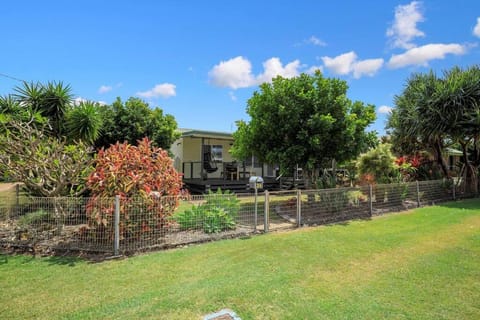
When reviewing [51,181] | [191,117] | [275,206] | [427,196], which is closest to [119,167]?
[51,181]

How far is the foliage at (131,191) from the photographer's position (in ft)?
16.9

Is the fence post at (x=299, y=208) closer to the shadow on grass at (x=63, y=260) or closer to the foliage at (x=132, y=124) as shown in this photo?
the shadow on grass at (x=63, y=260)

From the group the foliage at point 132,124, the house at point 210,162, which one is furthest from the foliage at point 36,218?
the house at point 210,162

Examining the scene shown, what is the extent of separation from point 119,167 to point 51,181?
5.72ft

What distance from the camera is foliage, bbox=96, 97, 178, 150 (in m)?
12.2

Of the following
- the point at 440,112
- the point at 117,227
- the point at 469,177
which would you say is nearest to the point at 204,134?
the point at 117,227

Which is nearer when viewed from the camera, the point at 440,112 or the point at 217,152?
the point at 440,112

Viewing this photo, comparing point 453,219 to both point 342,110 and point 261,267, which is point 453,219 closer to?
point 342,110

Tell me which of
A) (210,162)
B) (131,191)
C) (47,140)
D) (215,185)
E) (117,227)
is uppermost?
(47,140)

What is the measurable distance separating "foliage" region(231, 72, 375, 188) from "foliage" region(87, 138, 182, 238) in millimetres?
4109

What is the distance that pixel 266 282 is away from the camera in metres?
3.79

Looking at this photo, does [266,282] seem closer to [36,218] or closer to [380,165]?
[36,218]

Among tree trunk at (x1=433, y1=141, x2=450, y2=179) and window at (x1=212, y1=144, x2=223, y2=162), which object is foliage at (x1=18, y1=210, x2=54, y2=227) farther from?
tree trunk at (x1=433, y1=141, x2=450, y2=179)

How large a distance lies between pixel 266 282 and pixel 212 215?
2.71 metres
